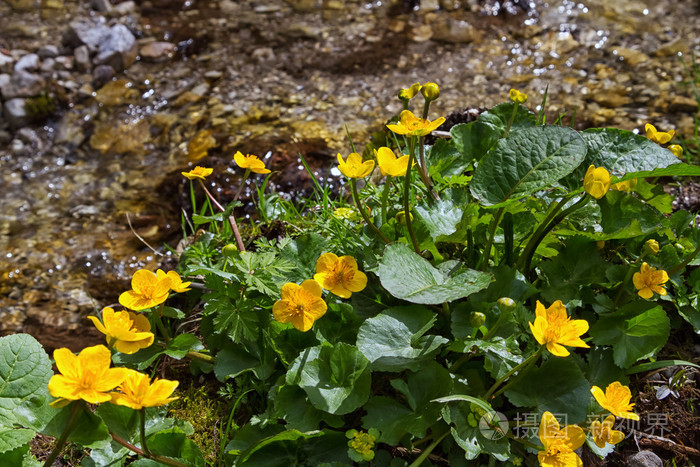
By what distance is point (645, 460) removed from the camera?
163cm

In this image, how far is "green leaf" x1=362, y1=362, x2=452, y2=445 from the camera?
1494mm

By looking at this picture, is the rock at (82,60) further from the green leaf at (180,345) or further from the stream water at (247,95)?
the green leaf at (180,345)

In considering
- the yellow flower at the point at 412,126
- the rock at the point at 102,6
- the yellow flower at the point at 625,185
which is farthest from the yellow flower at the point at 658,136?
the rock at the point at 102,6

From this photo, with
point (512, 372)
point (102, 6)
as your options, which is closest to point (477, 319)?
point (512, 372)

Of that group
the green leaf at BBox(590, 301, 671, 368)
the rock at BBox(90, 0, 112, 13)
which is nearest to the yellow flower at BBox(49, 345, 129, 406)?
the green leaf at BBox(590, 301, 671, 368)

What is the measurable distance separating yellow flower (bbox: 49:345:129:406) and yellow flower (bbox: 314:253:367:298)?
0.55 m

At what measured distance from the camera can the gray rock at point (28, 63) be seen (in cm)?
392

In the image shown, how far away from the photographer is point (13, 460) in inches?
56.1

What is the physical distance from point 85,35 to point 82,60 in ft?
0.74

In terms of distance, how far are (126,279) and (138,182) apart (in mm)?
694

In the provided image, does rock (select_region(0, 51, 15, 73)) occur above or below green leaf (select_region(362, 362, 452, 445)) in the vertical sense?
below

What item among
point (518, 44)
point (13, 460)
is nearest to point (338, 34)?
point (518, 44)

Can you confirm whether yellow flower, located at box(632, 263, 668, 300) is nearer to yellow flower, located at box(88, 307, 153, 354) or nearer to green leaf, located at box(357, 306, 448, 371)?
green leaf, located at box(357, 306, 448, 371)

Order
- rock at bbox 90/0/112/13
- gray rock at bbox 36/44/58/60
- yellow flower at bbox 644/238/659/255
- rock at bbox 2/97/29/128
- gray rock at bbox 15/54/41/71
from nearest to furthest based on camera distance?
yellow flower at bbox 644/238/659/255 → rock at bbox 2/97/29/128 → gray rock at bbox 15/54/41/71 → gray rock at bbox 36/44/58/60 → rock at bbox 90/0/112/13
